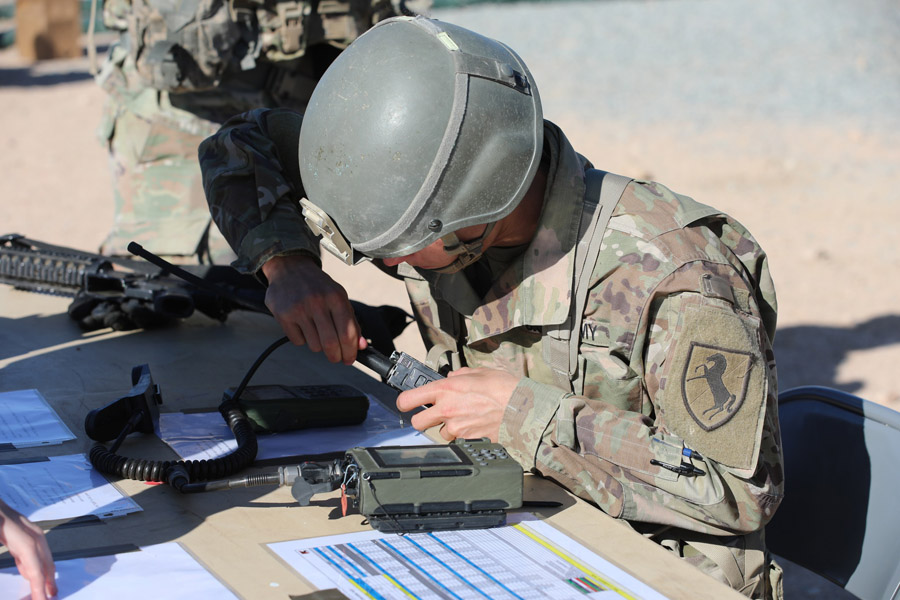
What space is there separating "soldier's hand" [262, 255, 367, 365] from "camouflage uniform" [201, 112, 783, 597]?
262mm

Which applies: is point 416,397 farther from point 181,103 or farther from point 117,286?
point 181,103

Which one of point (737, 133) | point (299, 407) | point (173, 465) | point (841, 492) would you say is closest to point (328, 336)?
point (299, 407)

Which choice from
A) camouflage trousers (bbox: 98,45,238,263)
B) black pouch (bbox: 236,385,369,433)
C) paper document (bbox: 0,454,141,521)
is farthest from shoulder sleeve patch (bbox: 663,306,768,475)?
camouflage trousers (bbox: 98,45,238,263)

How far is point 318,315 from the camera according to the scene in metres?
2.17

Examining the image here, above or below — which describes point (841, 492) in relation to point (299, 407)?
below

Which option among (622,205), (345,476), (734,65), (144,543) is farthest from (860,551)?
(734,65)

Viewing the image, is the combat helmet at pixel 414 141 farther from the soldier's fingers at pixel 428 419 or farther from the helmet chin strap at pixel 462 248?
the soldier's fingers at pixel 428 419

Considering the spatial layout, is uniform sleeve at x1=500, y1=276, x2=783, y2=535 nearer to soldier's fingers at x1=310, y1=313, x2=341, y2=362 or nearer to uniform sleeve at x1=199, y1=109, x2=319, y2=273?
soldier's fingers at x1=310, y1=313, x2=341, y2=362

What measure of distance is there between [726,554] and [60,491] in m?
1.25

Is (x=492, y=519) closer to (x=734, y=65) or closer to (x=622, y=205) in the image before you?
(x=622, y=205)

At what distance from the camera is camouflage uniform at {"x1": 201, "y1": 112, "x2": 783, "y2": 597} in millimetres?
1771

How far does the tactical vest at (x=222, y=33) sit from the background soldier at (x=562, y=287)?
2369 mm

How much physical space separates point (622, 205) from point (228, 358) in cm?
115

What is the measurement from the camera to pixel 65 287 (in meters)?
3.02
